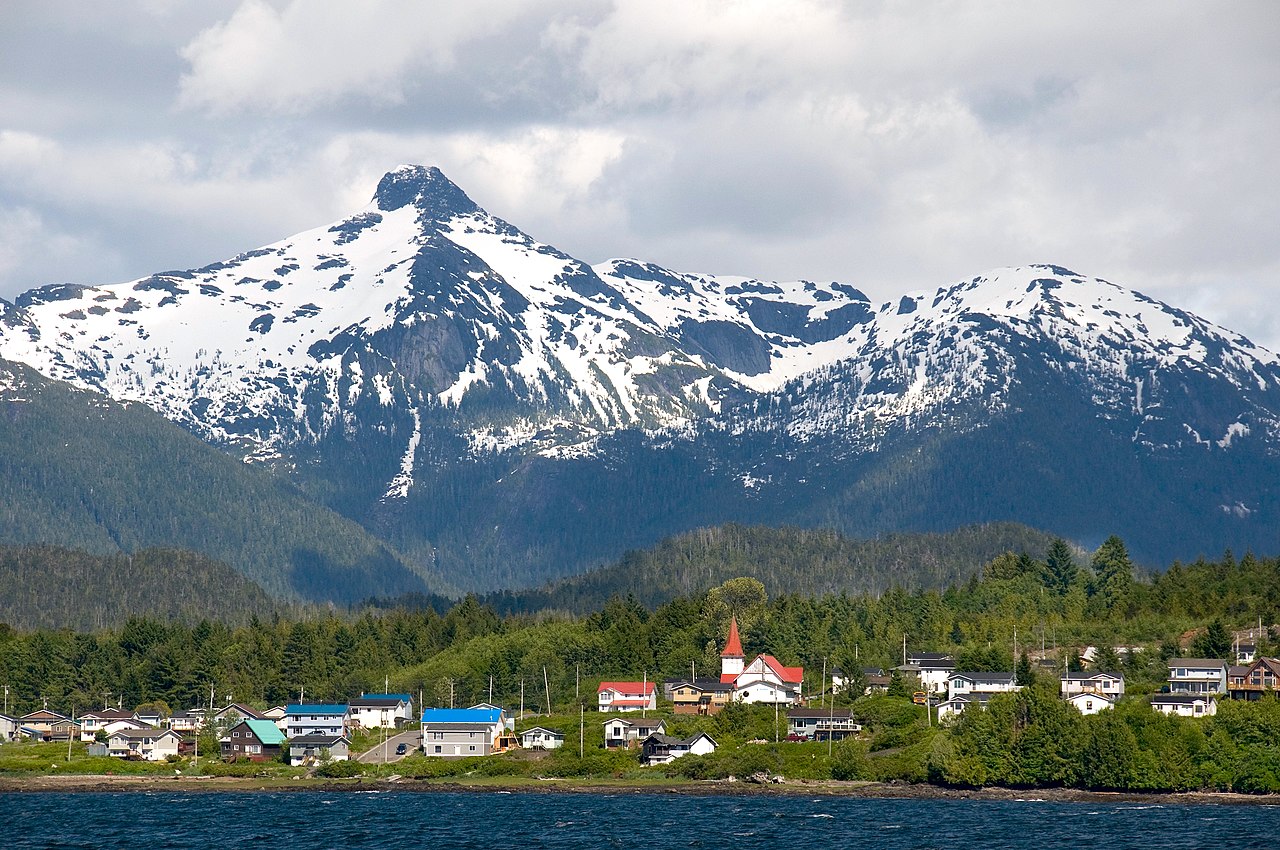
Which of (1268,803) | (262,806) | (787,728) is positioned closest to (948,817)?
(1268,803)

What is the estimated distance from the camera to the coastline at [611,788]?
163 m

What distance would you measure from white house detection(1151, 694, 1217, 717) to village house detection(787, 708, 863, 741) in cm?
2665

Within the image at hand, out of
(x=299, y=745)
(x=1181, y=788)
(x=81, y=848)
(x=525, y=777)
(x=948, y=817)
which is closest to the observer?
(x=81, y=848)

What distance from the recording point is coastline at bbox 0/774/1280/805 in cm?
16312

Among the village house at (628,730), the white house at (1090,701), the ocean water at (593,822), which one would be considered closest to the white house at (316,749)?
the ocean water at (593,822)

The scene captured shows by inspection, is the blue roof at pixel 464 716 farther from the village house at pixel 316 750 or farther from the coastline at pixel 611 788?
the coastline at pixel 611 788

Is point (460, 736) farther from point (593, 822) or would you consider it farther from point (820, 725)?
point (593, 822)

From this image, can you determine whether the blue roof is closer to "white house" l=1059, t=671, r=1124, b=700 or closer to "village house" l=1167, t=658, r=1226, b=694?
"white house" l=1059, t=671, r=1124, b=700

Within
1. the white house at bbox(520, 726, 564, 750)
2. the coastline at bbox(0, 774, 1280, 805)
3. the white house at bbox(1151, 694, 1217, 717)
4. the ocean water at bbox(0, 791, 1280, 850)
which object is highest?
the white house at bbox(1151, 694, 1217, 717)

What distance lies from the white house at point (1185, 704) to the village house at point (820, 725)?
2665cm

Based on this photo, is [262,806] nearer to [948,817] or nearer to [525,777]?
[525,777]

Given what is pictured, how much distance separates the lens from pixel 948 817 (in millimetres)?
153000

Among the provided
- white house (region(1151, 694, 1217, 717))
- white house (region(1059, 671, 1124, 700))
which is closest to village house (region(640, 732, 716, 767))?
white house (region(1059, 671, 1124, 700))

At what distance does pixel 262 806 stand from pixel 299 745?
27802 mm
